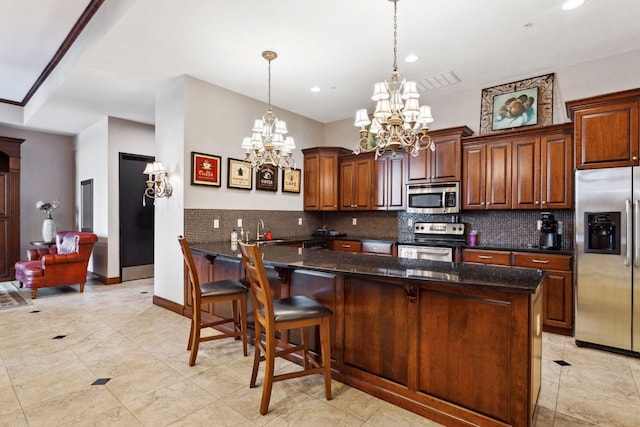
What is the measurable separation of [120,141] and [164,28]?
364 cm

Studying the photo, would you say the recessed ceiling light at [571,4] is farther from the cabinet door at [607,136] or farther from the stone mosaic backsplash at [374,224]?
the stone mosaic backsplash at [374,224]

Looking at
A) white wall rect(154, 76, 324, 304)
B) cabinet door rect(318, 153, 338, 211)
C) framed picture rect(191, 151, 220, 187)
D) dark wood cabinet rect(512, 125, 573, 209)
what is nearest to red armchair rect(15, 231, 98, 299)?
white wall rect(154, 76, 324, 304)

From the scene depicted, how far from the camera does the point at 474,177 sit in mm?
4332

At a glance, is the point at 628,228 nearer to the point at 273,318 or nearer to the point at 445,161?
the point at 445,161

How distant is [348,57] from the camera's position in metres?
3.71

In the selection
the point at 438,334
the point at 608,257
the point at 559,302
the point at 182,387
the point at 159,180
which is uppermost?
the point at 159,180

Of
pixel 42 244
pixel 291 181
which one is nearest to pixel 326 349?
pixel 291 181

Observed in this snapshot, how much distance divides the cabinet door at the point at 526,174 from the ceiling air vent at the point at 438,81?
115cm

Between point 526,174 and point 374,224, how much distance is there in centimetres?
245

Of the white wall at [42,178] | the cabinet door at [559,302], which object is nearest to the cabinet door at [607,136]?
the cabinet door at [559,302]

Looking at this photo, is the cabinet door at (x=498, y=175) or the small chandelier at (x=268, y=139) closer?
the small chandelier at (x=268, y=139)

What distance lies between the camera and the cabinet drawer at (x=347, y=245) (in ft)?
17.2

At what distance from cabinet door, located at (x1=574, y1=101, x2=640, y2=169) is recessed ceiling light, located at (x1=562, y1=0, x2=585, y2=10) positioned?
0.99 metres

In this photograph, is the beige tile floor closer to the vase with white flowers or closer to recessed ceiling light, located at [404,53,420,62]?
the vase with white flowers
